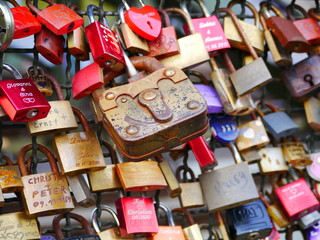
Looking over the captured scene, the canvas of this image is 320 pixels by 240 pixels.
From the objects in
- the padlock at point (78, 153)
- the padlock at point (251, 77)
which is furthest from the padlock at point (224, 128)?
the padlock at point (78, 153)

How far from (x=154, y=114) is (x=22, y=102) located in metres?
0.35

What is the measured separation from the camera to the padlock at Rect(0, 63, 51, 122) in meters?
1.57

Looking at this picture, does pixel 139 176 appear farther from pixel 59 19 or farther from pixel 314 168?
pixel 314 168

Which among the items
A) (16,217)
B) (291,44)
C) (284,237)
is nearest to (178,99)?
(16,217)

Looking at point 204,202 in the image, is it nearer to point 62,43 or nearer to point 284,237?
point 284,237

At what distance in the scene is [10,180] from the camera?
1.61m

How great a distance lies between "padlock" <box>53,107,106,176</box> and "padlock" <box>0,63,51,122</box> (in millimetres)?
113

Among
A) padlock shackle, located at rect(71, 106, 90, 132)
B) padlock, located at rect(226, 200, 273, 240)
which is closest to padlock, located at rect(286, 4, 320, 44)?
padlock, located at rect(226, 200, 273, 240)

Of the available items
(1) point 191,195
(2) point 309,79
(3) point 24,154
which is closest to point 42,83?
(3) point 24,154

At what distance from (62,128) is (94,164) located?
0.13 meters

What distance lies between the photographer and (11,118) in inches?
62.2

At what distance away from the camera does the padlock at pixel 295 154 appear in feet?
6.73

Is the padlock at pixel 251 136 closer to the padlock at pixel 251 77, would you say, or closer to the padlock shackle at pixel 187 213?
the padlock at pixel 251 77

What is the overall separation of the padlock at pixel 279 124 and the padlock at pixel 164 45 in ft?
1.35
